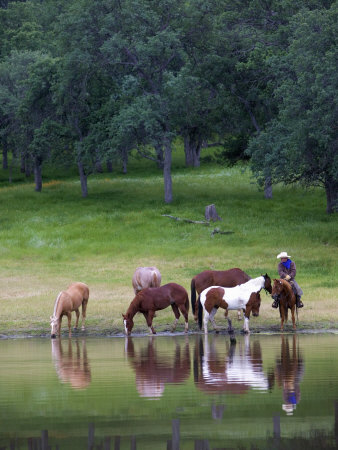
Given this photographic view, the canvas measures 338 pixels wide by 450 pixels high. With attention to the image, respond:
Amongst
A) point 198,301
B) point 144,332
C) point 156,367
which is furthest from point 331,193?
point 156,367

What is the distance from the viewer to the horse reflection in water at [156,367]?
14.2 metres

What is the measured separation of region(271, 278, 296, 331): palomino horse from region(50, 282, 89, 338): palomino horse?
6.22 m

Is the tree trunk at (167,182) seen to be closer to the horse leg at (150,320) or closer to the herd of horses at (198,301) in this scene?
the herd of horses at (198,301)

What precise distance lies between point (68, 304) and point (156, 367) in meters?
8.74

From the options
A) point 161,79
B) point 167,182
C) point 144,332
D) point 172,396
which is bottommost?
point 144,332

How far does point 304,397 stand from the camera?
12.4 m

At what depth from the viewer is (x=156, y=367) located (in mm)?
17156

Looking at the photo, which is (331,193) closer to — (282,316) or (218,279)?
(218,279)

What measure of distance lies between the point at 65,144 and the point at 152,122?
10.7m

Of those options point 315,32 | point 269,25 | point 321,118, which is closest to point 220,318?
point 321,118

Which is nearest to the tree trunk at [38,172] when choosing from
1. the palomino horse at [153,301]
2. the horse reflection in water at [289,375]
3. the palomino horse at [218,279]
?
the palomino horse at [218,279]

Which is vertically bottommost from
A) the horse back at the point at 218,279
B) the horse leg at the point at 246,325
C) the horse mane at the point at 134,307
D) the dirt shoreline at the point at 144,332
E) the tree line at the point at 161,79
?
the dirt shoreline at the point at 144,332

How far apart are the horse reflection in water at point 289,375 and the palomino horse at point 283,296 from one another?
160 inches

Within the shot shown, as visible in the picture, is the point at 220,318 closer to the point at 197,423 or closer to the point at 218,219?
the point at 197,423
